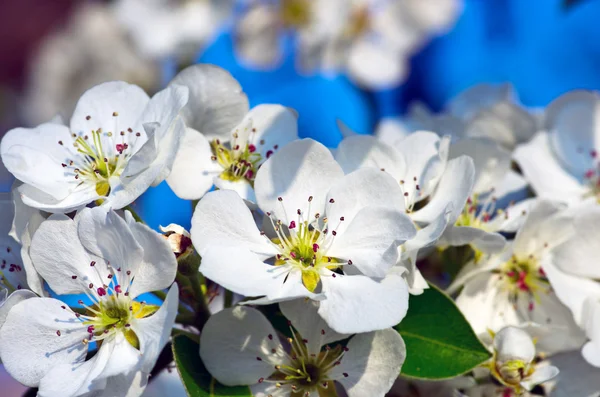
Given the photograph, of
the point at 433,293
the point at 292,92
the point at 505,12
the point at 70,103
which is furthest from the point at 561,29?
the point at 70,103

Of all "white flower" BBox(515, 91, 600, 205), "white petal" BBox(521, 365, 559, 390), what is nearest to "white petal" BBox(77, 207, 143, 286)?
"white petal" BBox(521, 365, 559, 390)

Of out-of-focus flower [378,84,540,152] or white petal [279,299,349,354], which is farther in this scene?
out-of-focus flower [378,84,540,152]

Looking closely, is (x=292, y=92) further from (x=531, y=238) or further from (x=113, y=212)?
(x=113, y=212)

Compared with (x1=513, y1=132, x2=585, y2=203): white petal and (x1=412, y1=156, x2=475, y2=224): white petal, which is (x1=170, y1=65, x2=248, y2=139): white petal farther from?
(x1=513, y1=132, x2=585, y2=203): white petal

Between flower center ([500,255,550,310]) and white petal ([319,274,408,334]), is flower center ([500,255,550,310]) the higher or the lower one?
the lower one

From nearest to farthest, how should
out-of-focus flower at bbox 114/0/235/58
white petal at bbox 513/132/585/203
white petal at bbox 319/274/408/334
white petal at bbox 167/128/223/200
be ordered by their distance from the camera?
white petal at bbox 319/274/408/334, white petal at bbox 167/128/223/200, white petal at bbox 513/132/585/203, out-of-focus flower at bbox 114/0/235/58

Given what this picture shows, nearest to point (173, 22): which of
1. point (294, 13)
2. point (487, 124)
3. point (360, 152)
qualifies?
point (294, 13)
